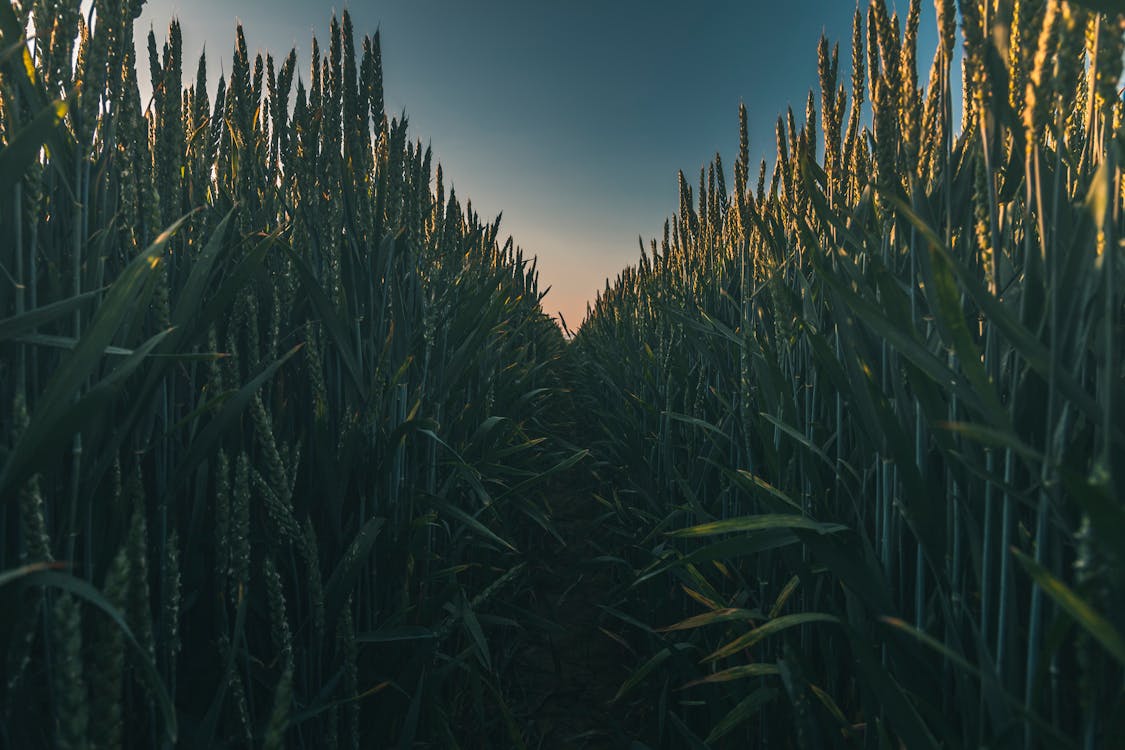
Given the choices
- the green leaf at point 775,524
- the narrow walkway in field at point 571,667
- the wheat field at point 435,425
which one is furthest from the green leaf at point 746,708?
the narrow walkway in field at point 571,667

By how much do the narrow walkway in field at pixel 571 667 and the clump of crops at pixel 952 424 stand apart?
0.25m

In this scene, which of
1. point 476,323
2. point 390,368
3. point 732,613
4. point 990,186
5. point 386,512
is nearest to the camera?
point 990,186

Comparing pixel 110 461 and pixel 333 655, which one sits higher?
pixel 110 461

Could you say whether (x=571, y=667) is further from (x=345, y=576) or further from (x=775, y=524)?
(x=775, y=524)

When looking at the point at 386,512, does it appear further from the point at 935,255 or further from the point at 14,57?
the point at 935,255

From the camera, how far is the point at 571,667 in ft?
5.83

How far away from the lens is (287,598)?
976mm

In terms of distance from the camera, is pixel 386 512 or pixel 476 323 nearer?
pixel 386 512

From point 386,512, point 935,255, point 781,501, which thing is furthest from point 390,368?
point 935,255

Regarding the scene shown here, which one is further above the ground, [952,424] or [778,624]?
[952,424]

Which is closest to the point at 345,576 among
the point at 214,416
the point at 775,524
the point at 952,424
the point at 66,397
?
the point at 214,416

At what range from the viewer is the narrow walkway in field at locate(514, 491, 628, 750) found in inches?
57.9

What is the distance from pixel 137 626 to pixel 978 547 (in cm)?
79

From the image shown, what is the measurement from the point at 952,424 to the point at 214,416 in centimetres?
82
